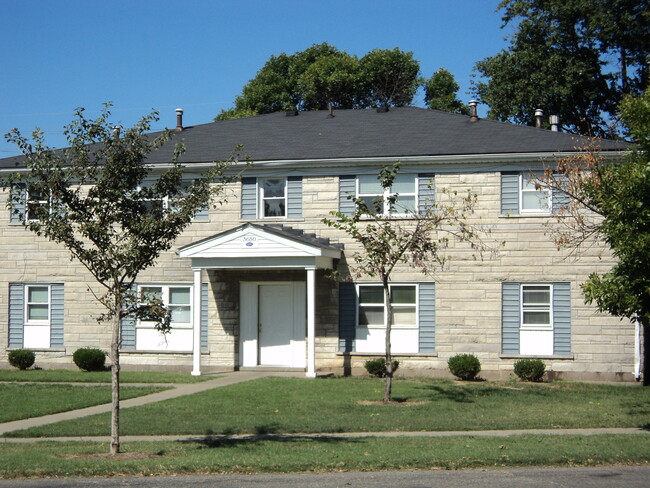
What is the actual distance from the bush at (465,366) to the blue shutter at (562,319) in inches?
Answer: 87.0

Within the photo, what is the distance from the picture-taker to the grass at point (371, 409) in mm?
14227

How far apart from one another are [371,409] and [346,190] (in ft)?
28.0

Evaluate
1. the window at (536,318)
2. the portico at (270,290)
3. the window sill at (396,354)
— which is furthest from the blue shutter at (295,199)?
the window at (536,318)

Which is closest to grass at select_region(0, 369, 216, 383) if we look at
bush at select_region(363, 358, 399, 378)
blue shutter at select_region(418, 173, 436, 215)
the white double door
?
the white double door

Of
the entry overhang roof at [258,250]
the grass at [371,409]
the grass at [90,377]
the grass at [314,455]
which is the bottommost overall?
the grass at [90,377]

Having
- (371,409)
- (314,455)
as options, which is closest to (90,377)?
(371,409)

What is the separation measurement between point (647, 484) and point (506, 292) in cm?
1271

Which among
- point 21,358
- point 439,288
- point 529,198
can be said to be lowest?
point 21,358

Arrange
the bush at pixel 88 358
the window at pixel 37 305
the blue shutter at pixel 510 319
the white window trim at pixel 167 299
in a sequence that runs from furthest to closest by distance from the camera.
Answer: the window at pixel 37 305 < the white window trim at pixel 167 299 < the bush at pixel 88 358 < the blue shutter at pixel 510 319

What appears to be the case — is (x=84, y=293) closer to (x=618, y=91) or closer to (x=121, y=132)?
(x=121, y=132)

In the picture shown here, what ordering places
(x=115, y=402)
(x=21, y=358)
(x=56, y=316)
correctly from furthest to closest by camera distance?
(x=56, y=316) → (x=21, y=358) → (x=115, y=402)

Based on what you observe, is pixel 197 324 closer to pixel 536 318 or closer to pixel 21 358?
pixel 21 358

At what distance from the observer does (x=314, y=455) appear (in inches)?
456

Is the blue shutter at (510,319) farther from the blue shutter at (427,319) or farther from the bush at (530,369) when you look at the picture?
the blue shutter at (427,319)
